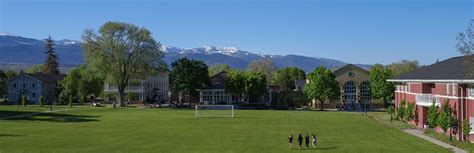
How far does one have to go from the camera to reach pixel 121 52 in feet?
333

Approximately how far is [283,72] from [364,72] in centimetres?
6616

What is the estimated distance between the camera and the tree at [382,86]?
102625mm

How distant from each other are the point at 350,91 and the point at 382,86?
555 inches

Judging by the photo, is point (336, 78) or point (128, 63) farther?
point (336, 78)

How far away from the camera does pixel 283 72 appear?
181000mm

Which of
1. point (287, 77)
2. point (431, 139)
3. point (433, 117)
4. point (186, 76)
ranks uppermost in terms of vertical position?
point (287, 77)

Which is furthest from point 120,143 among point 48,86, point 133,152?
point 48,86

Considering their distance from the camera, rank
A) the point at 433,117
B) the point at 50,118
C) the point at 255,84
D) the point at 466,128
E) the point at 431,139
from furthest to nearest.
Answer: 1. the point at 255,84
2. the point at 50,118
3. the point at 433,117
4. the point at 431,139
5. the point at 466,128

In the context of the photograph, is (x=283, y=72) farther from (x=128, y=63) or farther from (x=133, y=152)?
(x=133, y=152)

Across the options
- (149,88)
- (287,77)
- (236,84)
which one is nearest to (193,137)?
(236,84)

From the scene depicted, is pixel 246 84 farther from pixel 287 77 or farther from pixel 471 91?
pixel 287 77

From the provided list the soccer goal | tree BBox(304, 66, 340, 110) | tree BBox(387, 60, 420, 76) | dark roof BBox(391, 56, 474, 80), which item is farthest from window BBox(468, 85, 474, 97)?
tree BBox(387, 60, 420, 76)

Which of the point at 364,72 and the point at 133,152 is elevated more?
the point at 364,72

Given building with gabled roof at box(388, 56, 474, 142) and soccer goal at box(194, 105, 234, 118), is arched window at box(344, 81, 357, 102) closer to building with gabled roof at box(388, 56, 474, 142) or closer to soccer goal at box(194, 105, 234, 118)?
soccer goal at box(194, 105, 234, 118)
